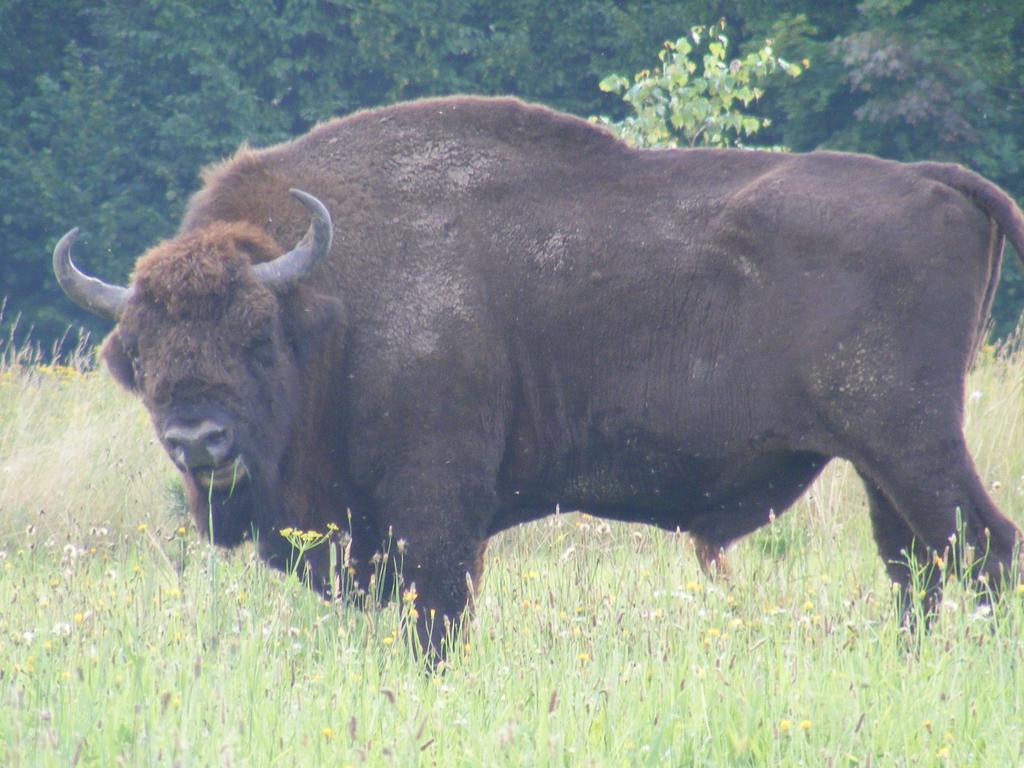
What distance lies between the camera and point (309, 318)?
17.9ft

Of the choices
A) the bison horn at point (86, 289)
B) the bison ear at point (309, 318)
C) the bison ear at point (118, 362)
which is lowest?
the bison ear at point (118, 362)

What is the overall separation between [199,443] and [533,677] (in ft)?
5.48

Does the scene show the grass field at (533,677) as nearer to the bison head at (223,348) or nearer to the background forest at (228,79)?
the bison head at (223,348)

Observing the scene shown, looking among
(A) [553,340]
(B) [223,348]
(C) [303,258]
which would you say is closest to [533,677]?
(A) [553,340]

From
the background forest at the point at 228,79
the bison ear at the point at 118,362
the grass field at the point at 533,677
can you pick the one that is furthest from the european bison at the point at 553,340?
the background forest at the point at 228,79

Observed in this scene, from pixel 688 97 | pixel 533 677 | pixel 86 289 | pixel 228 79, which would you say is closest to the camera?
pixel 533 677

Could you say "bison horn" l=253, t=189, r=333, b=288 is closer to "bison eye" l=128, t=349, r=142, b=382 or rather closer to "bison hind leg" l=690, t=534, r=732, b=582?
"bison eye" l=128, t=349, r=142, b=382

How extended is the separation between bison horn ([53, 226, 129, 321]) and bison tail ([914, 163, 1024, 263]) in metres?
3.39

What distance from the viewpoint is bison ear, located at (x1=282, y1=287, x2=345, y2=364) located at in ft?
17.9

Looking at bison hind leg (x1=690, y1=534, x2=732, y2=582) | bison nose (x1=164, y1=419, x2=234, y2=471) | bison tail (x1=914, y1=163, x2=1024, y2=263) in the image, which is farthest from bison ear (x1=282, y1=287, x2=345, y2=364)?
bison tail (x1=914, y1=163, x2=1024, y2=263)

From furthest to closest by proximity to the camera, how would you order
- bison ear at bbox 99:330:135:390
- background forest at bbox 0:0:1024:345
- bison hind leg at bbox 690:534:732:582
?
background forest at bbox 0:0:1024:345, bison hind leg at bbox 690:534:732:582, bison ear at bbox 99:330:135:390

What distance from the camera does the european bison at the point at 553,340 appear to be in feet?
17.1

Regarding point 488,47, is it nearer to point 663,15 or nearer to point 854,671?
point 663,15

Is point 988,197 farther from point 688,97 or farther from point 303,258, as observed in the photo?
point 688,97
